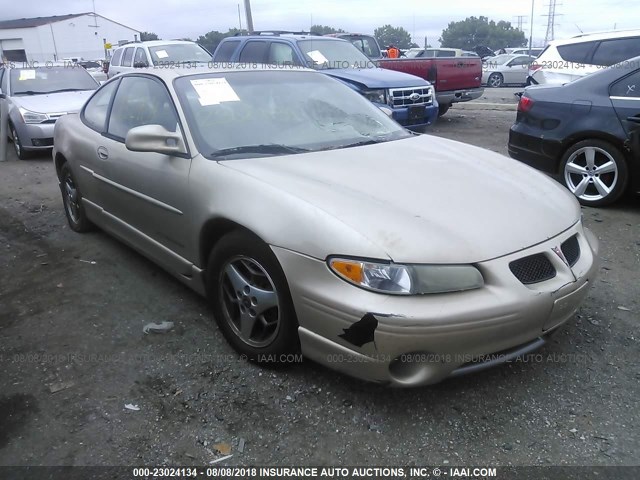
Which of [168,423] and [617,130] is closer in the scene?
[168,423]

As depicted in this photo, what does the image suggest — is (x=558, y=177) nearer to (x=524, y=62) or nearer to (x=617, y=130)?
(x=617, y=130)

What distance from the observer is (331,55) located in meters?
9.78

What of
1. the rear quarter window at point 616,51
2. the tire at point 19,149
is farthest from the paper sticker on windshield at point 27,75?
the rear quarter window at point 616,51

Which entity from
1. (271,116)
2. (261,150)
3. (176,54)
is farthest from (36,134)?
(261,150)

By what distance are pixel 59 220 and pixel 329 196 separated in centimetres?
408

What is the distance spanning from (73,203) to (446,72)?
8.51 m

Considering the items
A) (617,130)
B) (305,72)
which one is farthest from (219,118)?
(617,130)

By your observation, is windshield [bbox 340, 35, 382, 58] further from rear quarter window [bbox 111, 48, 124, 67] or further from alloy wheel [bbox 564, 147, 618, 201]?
alloy wheel [bbox 564, 147, 618, 201]

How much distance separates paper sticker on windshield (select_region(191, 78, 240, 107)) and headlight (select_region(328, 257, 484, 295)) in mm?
1621

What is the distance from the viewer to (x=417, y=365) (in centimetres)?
229

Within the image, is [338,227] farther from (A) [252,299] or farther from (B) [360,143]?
(B) [360,143]

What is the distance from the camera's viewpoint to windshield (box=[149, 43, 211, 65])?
1216 centimetres

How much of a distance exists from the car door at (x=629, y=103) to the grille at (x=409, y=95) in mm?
4095

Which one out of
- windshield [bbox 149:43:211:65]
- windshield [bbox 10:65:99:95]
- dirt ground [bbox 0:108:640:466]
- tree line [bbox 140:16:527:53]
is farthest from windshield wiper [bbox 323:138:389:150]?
tree line [bbox 140:16:527:53]
